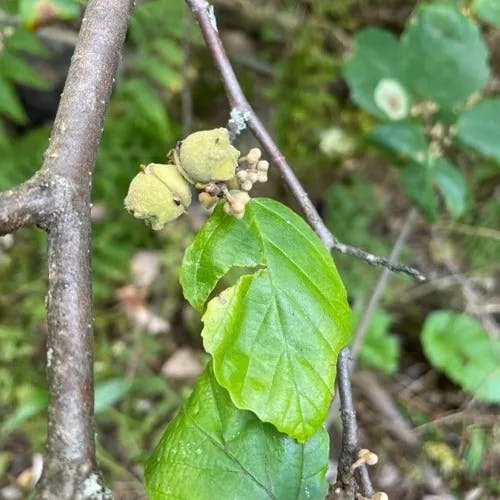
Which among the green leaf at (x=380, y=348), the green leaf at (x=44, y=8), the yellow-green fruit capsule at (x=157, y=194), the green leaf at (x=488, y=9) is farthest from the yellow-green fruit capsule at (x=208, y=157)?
the green leaf at (x=380, y=348)

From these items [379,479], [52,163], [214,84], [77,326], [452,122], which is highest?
[52,163]

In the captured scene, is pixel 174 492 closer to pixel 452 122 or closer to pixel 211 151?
pixel 211 151

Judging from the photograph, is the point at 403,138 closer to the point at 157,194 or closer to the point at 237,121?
the point at 237,121

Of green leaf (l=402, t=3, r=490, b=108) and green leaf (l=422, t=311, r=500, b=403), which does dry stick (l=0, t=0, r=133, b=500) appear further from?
green leaf (l=422, t=311, r=500, b=403)

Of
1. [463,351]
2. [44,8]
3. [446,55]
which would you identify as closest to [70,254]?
[44,8]

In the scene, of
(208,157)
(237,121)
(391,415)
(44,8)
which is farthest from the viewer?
(391,415)

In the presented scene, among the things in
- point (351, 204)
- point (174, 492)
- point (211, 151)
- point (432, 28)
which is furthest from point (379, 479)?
point (211, 151)
